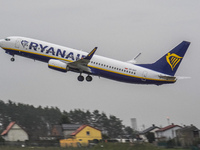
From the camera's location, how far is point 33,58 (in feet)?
271

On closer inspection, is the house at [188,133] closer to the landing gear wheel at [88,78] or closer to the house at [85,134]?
the house at [85,134]

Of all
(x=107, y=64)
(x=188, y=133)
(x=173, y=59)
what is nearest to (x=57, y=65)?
(x=107, y=64)

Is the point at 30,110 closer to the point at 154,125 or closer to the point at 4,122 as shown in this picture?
the point at 4,122

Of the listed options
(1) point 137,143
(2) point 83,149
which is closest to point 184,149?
(1) point 137,143

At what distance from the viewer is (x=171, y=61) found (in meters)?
79.4

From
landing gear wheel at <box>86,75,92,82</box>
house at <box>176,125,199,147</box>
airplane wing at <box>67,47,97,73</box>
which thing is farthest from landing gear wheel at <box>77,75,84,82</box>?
house at <box>176,125,199,147</box>

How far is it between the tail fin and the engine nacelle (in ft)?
44.8

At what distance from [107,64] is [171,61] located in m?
11.0

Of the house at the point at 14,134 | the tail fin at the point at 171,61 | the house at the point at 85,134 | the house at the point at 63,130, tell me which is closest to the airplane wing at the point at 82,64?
the tail fin at the point at 171,61

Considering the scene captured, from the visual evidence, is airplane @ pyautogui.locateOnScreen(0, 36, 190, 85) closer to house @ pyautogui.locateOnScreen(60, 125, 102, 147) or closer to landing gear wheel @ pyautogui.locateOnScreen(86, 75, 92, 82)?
landing gear wheel @ pyautogui.locateOnScreen(86, 75, 92, 82)

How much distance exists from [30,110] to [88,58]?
372 feet

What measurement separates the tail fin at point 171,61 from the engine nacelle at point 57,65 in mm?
13644

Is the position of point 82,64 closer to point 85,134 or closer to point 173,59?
point 173,59

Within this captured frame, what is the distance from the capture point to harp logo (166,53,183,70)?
260 ft
